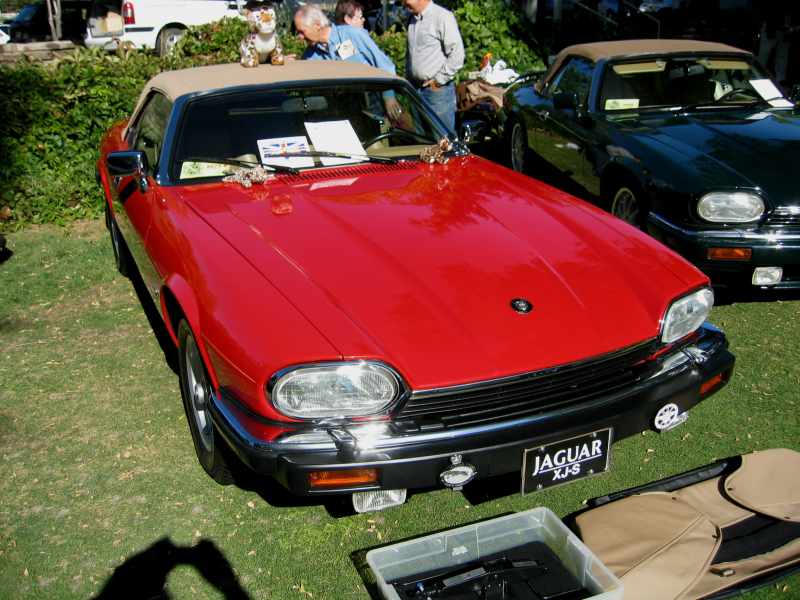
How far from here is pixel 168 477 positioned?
10.7 feet

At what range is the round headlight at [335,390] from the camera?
2416mm

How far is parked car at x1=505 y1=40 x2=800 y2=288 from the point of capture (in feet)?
14.3

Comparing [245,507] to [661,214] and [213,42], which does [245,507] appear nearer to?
[661,214]

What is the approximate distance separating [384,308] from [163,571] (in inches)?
47.0

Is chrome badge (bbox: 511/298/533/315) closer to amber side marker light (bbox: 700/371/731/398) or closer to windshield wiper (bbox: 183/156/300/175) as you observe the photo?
amber side marker light (bbox: 700/371/731/398)

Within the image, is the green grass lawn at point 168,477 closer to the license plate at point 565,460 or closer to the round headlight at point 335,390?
the license plate at point 565,460

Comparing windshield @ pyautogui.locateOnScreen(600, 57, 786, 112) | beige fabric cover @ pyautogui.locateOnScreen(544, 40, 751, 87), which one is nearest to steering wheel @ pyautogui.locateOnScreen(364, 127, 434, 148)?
windshield @ pyautogui.locateOnScreen(600, 57, 786, 112)

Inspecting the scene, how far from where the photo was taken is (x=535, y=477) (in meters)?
2.61

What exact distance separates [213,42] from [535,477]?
22.8 feet

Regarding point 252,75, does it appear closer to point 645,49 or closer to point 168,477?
point 168,477

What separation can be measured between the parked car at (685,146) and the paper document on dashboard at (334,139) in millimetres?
1887

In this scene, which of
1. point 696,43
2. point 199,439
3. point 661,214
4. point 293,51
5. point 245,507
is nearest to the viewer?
point 245,507

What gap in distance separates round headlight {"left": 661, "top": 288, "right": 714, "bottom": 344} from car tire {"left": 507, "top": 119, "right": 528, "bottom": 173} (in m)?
4.08

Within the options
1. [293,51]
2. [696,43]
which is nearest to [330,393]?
[696,43]
